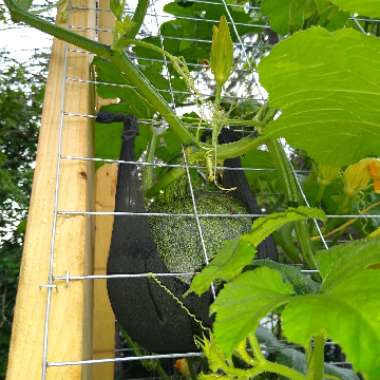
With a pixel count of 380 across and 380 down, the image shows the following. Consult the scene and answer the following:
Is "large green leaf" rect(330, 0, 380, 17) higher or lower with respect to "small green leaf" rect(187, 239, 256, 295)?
higher

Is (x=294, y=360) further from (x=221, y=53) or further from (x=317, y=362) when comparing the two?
(x=221, y=53)

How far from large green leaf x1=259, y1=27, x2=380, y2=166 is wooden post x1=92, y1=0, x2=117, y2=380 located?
528mm

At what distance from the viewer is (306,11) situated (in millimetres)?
985

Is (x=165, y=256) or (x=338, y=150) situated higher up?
(x=338, y=150)

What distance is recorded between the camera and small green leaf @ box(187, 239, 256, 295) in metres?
0.46

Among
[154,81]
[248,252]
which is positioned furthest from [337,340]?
[154,81]

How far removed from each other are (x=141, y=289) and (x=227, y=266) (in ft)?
0.64

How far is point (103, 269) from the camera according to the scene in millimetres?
1071

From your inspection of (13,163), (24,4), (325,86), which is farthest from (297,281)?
(13,163)

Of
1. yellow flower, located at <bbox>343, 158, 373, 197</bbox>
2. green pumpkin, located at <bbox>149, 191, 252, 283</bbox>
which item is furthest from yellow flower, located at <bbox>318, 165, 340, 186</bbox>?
green pumpkin, located at <bbox>149, 191, 252, 283</bbox>

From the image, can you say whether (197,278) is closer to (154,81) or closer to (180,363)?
(154,81)

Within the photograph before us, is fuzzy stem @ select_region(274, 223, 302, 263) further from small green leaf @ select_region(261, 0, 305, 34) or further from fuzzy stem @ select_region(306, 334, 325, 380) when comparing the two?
fuzzy stem @ select_region(306, 334, 325, 380)

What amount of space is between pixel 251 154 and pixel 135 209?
414 millimetres

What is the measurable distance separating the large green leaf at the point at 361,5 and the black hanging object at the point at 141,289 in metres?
0.30
